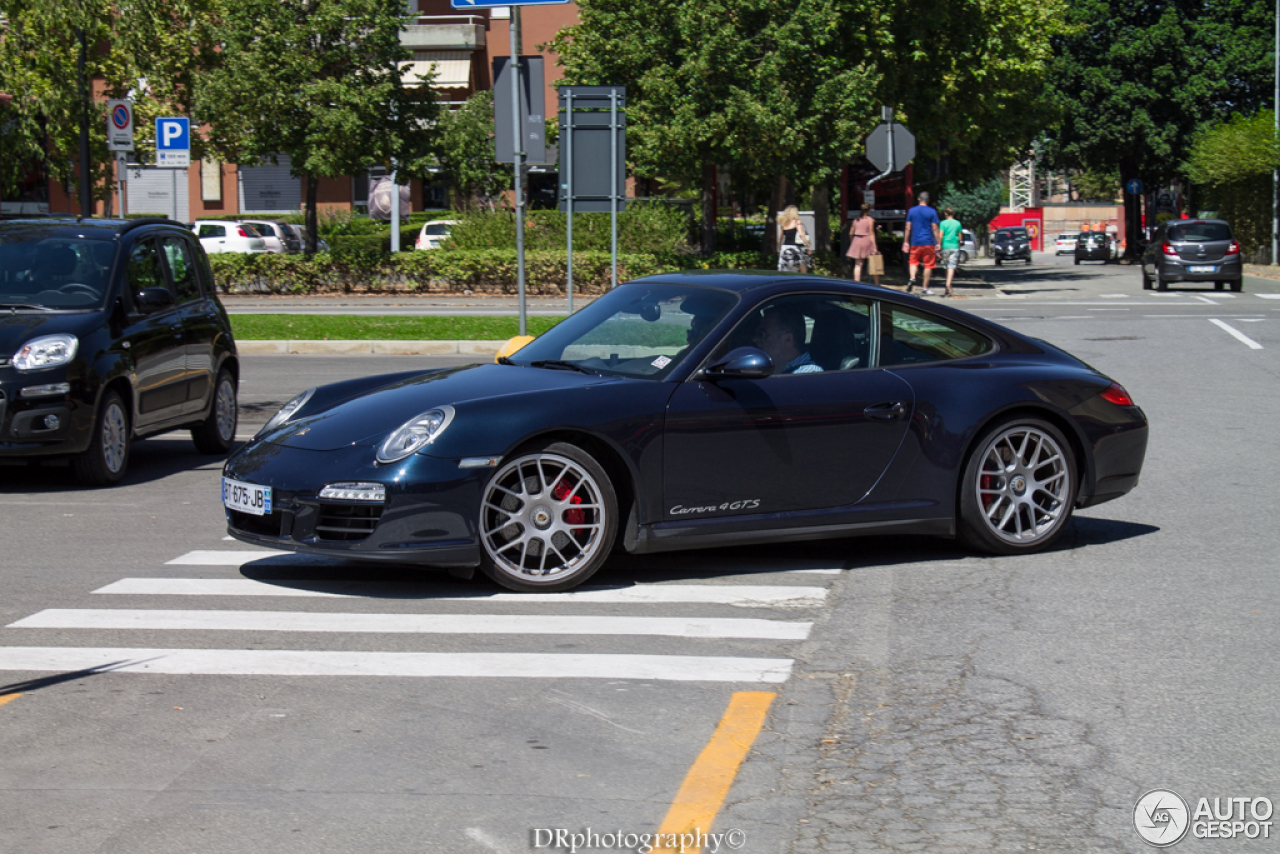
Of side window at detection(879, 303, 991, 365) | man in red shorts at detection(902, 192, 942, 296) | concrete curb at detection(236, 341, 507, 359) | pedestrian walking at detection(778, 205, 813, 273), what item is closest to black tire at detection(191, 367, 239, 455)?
side window at detection(879, 303, 991, 365)

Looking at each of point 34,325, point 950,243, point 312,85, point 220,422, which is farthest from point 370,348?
point 312,85

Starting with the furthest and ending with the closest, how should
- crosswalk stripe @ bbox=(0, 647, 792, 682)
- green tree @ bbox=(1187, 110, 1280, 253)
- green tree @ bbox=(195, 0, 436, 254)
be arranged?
green tree @ bbox=(1187, 110, 1280, 253) < green tree @ bbox=(195, 0, 436, 254) < crosswalk stripe @ bbox=(0, 647, 792, 682)

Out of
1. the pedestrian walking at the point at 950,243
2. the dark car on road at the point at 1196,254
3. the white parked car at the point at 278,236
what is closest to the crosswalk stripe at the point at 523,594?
the pedestrian walking at the point at 950,243

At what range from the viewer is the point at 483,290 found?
105 ft

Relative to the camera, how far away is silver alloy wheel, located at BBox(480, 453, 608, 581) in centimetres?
639

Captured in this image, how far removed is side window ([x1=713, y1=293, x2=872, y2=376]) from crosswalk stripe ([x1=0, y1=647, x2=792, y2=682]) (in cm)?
192

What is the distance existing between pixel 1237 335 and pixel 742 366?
16.7 metres

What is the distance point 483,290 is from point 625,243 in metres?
3.94

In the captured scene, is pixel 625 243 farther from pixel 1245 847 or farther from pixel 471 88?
pixel 1245 847

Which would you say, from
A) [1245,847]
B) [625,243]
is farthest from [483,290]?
[1245,847]

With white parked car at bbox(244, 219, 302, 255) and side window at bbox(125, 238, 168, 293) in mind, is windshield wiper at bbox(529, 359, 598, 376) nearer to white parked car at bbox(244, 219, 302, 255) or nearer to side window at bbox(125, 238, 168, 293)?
side window at bbox(125, 238, 168, 293)

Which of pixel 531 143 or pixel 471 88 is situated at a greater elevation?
pixel 471 88

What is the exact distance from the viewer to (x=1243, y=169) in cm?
5178

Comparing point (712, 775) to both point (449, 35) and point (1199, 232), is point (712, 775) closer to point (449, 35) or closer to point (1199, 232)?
point (1199, 232)
